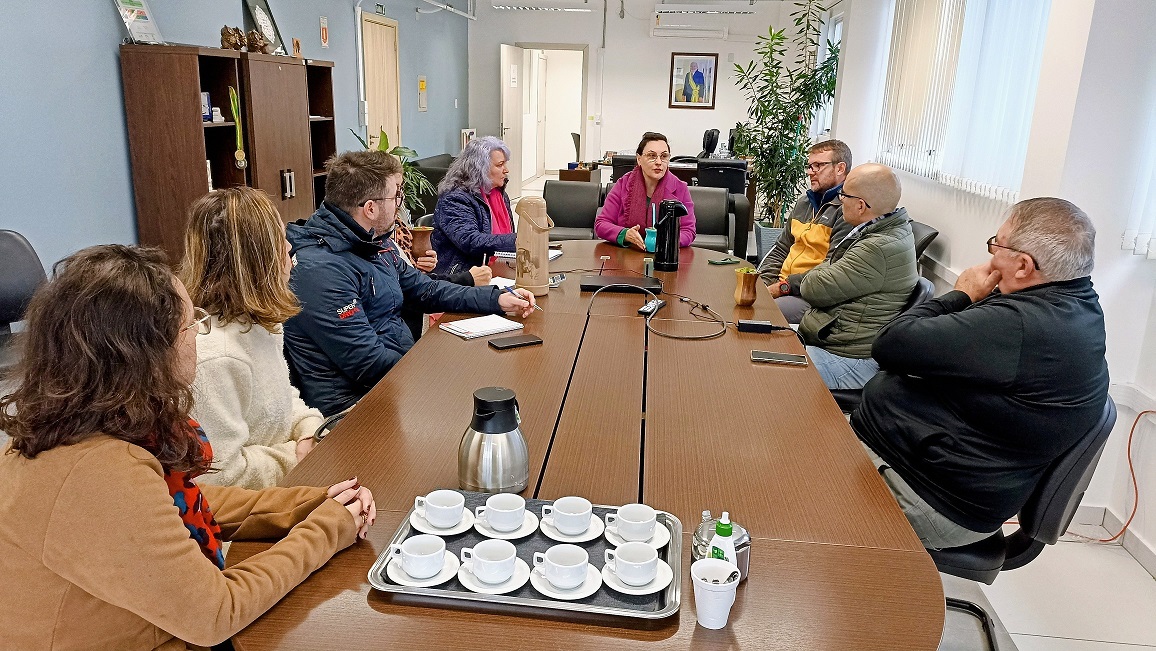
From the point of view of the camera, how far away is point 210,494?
139 centimetres

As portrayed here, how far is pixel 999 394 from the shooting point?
6.11 feet

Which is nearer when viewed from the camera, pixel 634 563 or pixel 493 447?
pixel 634 563

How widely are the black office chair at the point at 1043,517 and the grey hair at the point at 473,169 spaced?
9.10 ft

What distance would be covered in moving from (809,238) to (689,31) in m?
7.87

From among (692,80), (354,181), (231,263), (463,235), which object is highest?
(692,80)

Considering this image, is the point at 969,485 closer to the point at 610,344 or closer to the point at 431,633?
the point at 610,344

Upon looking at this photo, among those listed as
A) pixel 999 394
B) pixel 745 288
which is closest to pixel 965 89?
pixel 745 288

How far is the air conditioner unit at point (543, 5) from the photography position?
35.1ft

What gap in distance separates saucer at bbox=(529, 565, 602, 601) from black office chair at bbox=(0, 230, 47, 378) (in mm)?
2498

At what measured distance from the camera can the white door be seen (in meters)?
10.7

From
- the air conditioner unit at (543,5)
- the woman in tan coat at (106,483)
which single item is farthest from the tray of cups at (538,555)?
the air conditioner unit at (543,5)

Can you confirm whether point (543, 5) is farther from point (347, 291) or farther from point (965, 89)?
point (347, 291)

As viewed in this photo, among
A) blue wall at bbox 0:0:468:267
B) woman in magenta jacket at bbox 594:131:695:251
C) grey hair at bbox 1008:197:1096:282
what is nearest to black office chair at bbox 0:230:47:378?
blue wall at bbox 0:0:468:267

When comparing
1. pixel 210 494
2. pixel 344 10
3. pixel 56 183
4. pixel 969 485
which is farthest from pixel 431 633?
pixel 344 10
